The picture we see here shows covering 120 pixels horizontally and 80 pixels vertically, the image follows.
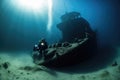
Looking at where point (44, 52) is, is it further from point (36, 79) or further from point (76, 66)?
point (36, 79)

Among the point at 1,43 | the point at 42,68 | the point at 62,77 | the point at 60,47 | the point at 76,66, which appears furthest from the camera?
the point at 1,43

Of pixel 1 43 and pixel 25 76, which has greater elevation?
pixel 1 43

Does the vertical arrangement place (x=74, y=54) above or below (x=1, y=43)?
below

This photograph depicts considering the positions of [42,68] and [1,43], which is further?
[1,43]

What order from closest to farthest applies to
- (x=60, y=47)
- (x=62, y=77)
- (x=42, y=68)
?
(x=62, y=77) < (x=42, y=68) < (x=60, y=47)

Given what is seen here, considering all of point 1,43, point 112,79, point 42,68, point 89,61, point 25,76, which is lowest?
point 112,79

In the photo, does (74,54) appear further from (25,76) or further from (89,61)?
(25,76)

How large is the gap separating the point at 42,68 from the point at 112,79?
7102mm

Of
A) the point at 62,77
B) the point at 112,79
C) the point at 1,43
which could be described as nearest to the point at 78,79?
the point at 62,77

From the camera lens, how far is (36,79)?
14.3m

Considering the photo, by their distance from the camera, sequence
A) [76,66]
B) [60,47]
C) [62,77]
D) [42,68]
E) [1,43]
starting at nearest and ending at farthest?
[62,77], [42,68], [76,66], [60,47], [1,43]

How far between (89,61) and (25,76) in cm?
923

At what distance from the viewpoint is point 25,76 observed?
1480 centimetres

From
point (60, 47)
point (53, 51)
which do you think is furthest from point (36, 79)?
point (60, 47)
